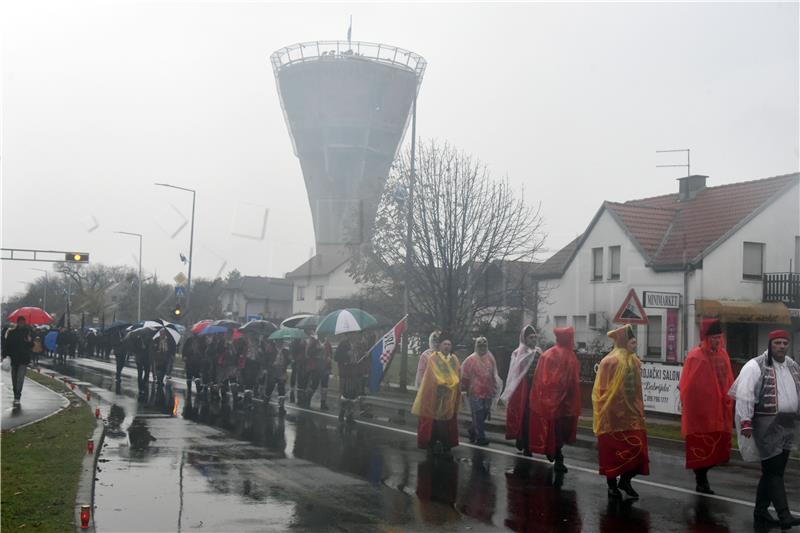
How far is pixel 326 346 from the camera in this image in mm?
23312

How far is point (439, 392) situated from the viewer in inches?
519

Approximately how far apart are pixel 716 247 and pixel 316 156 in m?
74.3

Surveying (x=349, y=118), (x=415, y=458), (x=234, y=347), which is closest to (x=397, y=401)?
(x=234, y=347)

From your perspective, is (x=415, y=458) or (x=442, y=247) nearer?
(x=415, y=458)

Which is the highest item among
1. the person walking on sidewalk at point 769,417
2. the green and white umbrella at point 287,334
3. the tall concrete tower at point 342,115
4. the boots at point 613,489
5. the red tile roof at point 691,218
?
the tall concrete tower at point 342,115

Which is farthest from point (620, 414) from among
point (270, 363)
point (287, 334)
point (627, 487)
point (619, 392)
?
point (287, 334)

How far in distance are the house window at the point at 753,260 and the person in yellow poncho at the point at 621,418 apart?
25136mm

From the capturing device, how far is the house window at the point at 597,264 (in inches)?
1444

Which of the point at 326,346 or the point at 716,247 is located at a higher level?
the point at 716,247

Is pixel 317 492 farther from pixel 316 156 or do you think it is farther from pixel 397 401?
pixel 316 156

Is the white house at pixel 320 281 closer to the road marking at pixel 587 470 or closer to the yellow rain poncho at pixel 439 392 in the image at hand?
the road marking at pixel 587 470

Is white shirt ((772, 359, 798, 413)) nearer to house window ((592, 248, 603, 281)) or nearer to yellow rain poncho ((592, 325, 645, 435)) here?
yellow rain poncho ((592, 325, 645, 435))

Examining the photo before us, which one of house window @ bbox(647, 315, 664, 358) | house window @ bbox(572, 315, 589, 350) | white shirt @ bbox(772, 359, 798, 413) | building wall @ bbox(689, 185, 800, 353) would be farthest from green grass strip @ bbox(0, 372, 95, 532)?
house window @ bbox(572, 315, 589, 350)

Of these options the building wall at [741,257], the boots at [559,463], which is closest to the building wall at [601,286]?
the building wall at [741,257]
